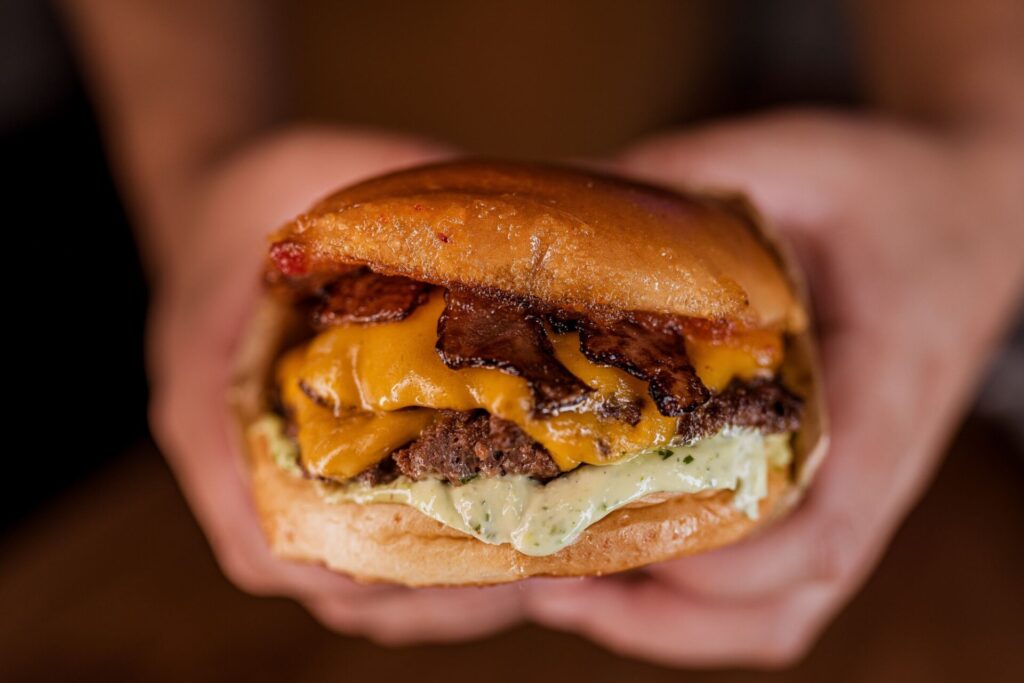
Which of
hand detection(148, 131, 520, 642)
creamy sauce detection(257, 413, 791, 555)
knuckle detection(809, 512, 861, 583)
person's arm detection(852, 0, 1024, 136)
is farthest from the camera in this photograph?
person's arm detection(852, 0, 1024, 136)

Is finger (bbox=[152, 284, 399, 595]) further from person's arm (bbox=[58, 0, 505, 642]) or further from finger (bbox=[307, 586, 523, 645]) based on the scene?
finger (bbox=[307, 586, 523, 645])

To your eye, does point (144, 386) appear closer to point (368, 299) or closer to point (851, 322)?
point (368, 299)

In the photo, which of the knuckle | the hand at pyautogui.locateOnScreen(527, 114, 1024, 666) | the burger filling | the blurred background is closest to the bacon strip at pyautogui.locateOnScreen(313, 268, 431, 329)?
the burger filling

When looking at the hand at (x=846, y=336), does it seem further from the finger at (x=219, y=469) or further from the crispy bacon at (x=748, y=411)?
the finger at (x=219, y=469)

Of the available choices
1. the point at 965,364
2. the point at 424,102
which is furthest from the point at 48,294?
the point at 965,364

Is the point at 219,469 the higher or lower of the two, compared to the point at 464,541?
lower

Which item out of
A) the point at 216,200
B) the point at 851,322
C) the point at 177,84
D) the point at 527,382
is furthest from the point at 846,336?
the point at 177,84
